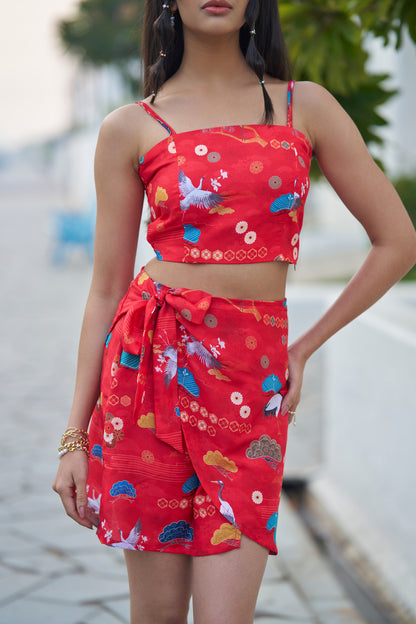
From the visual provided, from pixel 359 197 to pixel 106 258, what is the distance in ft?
2.07

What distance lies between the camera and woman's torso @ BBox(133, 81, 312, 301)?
6.21 feet

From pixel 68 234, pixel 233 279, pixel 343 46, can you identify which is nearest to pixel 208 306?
pixel 233 279

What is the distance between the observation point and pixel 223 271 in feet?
6.21

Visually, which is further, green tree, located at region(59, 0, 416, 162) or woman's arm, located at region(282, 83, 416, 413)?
green tree, located at region(59, 0, 416, 162)

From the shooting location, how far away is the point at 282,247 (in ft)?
6.24

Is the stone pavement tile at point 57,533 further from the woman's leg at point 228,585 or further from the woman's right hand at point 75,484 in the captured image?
the woman's leg at point 228,585

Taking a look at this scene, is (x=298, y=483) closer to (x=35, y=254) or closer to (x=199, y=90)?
(x=199, y=90)

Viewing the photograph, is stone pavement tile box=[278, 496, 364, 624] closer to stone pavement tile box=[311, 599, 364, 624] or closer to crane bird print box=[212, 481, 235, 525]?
stone pavement tile box=[311, 599, 364, 624]

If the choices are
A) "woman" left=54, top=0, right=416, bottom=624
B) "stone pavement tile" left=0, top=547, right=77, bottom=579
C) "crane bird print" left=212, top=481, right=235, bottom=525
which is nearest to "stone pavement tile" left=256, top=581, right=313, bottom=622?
"stone pavement tile" left=0, top=547, right=77, bottom=579

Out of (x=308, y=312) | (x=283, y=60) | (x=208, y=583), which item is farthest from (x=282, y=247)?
(x=308, y=312)

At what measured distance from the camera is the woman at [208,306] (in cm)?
185

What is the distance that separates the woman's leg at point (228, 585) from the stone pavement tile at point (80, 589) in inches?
79.3

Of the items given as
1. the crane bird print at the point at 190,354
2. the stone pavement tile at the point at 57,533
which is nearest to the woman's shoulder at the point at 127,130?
the crane bird print at the point at 190,354

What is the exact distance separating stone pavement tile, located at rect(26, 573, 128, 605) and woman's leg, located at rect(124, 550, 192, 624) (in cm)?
179
